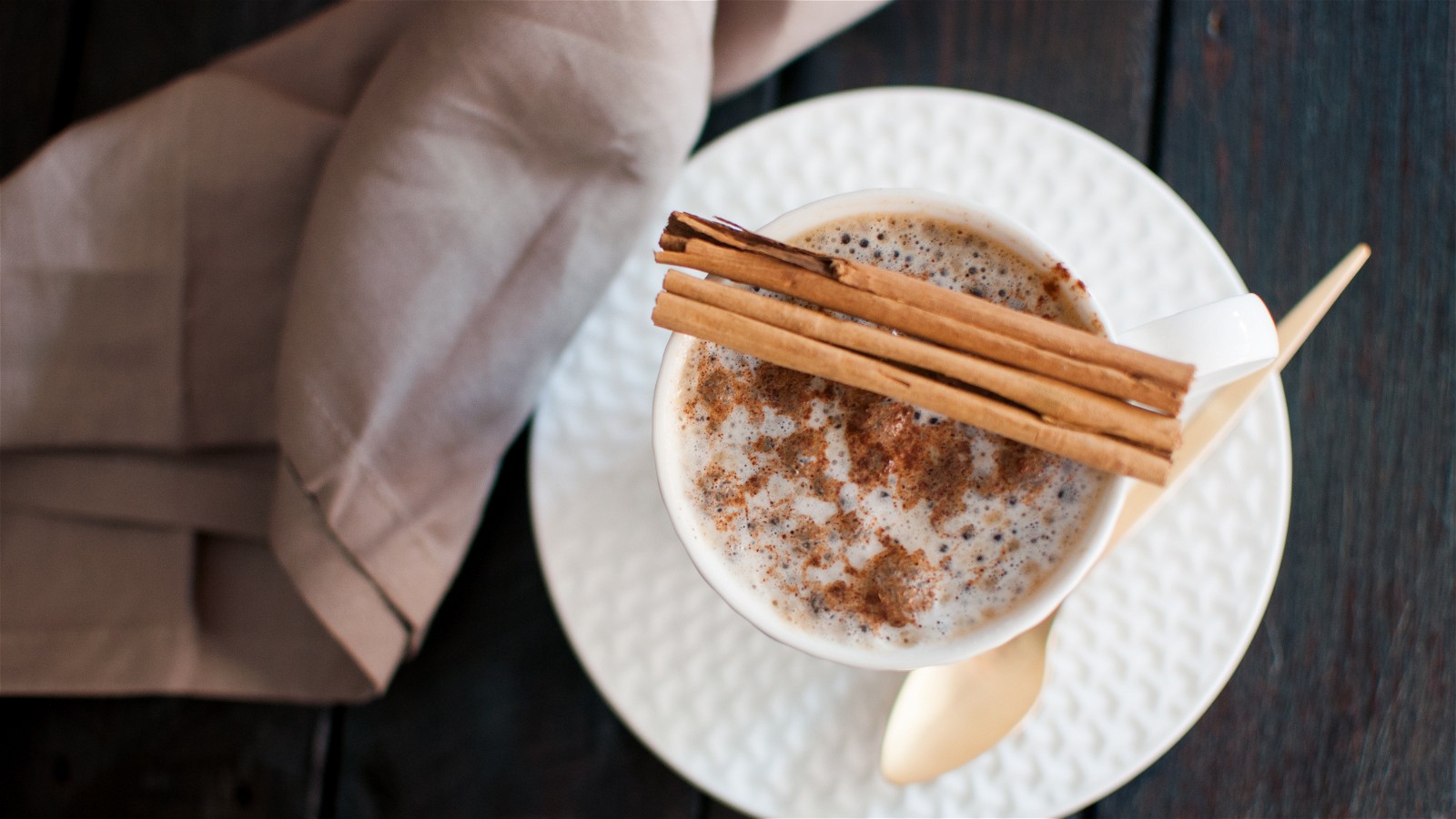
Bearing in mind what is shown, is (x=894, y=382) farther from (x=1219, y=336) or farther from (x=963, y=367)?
(x=1219, y=336)

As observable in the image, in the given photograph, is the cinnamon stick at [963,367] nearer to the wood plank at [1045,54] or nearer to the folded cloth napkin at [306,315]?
the folded cloth napkin at [306,315]

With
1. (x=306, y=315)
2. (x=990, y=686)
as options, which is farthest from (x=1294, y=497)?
(x=306, y=315)

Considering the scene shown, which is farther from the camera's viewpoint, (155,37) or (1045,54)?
(155,37)

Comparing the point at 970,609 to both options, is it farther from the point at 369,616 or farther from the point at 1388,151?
the point at 1388,151

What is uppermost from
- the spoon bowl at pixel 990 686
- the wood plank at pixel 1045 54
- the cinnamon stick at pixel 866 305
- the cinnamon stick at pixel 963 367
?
the wood plank at pixel 1045 54

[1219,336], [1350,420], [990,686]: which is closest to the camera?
[1219,336]

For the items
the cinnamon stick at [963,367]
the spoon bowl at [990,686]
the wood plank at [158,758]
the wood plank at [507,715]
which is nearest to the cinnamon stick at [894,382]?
the cinnamon stick at [963,367]
